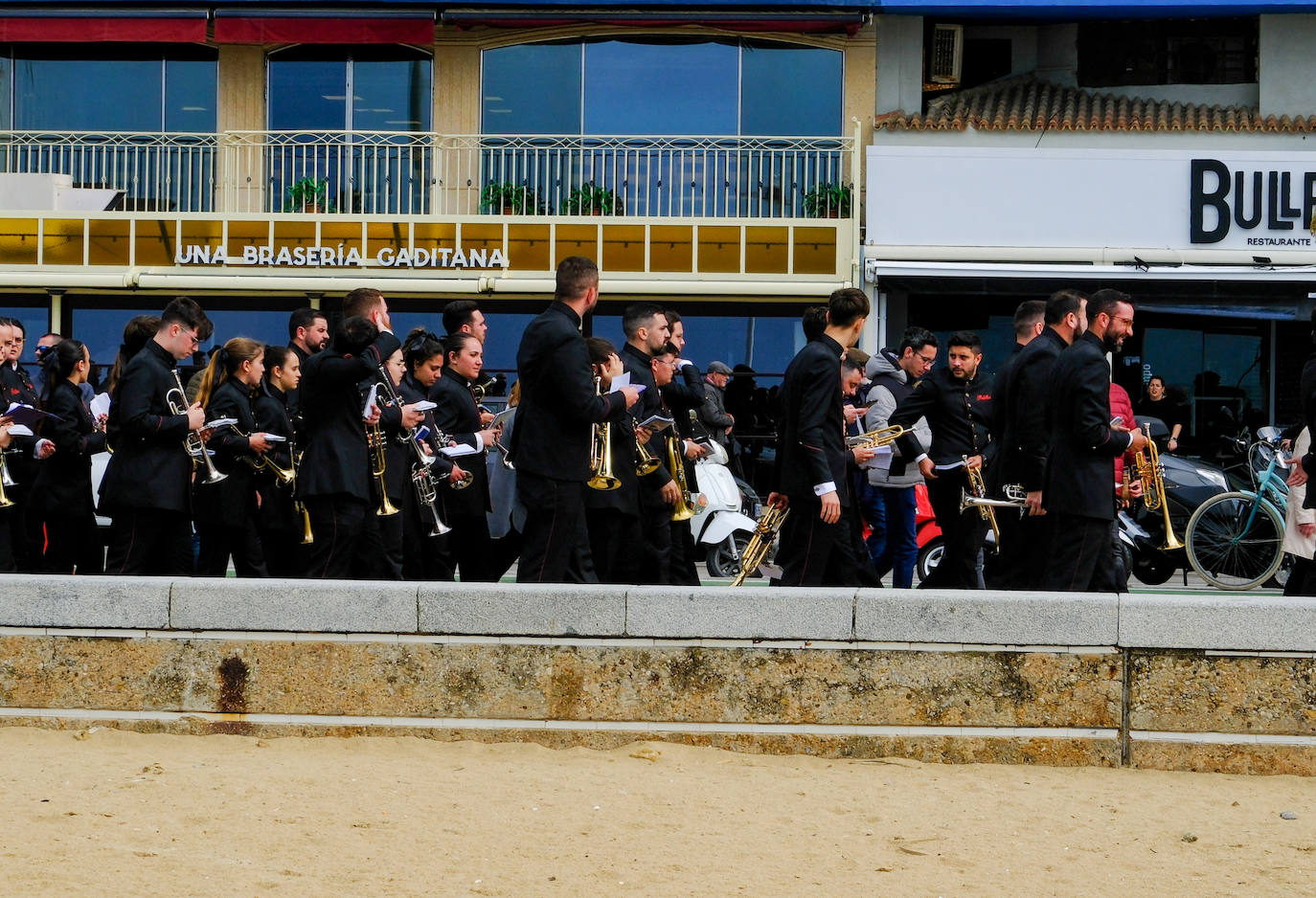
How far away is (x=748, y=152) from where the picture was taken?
22000mm

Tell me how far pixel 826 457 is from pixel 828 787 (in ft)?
6.91

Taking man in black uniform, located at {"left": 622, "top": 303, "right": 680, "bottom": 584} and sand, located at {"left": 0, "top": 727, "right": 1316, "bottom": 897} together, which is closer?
sand, located at {"left": 0, "top": 727, "right": 1316, "bottom": 897}

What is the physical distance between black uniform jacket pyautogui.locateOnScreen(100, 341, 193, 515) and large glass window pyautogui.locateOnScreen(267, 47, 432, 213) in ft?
46.6

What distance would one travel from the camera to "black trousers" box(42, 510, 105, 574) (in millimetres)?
10133

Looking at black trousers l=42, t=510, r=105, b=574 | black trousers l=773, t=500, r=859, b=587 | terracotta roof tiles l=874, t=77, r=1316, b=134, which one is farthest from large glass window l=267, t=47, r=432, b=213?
black trousers l=773, t=500, r=859, b=587

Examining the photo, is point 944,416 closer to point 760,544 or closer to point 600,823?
point 760,544

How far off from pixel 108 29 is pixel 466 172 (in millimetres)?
4661

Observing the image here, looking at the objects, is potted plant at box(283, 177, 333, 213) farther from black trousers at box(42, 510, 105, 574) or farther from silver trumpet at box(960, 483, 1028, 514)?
silver trumpet at box(960, 483, 1028, 514)

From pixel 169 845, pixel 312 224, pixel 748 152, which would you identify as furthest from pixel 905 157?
pixel 169 845

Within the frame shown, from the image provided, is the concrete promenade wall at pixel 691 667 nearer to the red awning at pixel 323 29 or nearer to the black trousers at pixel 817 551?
the black trousers at pixel 817 551

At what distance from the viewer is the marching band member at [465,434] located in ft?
31.4

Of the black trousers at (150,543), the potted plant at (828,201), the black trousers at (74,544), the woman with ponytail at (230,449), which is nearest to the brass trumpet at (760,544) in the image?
the woman with ponytail at (230,449)

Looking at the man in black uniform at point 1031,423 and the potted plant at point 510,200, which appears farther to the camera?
the potted plant at point 510,200

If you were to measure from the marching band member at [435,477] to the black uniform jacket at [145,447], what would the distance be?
54.3 inches
